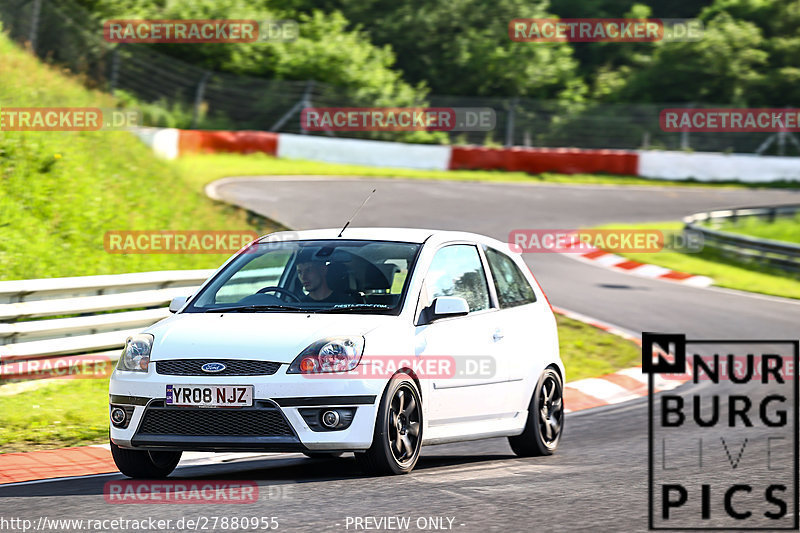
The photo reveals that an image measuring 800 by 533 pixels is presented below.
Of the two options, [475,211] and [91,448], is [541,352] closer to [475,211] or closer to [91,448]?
[91,448]

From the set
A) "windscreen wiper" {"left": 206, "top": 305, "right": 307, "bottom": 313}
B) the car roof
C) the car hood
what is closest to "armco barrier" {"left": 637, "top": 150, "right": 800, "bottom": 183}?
the car roof

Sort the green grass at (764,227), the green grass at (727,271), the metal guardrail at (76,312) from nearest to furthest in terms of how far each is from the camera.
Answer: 1. the metal guardrail at (76,312)
2. the green grass at (727,271)
3. the green grass at (764,227)

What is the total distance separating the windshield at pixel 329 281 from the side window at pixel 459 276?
22 cm

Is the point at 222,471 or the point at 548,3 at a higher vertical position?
the point at 548,3

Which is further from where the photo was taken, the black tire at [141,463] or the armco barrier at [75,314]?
the armco barrier at [75,314]

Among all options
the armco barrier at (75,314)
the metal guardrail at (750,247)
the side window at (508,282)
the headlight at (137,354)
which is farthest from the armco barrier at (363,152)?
the headlight at (137,354)

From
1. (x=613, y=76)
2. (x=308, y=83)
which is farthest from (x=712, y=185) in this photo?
(x=613, y=76)

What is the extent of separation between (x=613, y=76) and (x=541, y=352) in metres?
41.1

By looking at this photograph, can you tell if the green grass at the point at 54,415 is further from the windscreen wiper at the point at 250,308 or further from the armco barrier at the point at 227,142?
the armco barrier at the point at 227,142

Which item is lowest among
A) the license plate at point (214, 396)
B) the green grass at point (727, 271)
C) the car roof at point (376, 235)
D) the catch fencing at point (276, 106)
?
the green grass at point (727, 271)

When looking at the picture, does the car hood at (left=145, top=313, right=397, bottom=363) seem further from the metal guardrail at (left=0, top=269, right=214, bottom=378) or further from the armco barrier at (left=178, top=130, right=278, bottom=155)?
the armco barrier at (left=178, top=130, right=278, bottom=155)

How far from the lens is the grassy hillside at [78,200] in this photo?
1309 centimetres

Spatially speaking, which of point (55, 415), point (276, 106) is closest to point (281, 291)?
point (55, 415)

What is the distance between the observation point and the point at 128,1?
36156 millimetres
